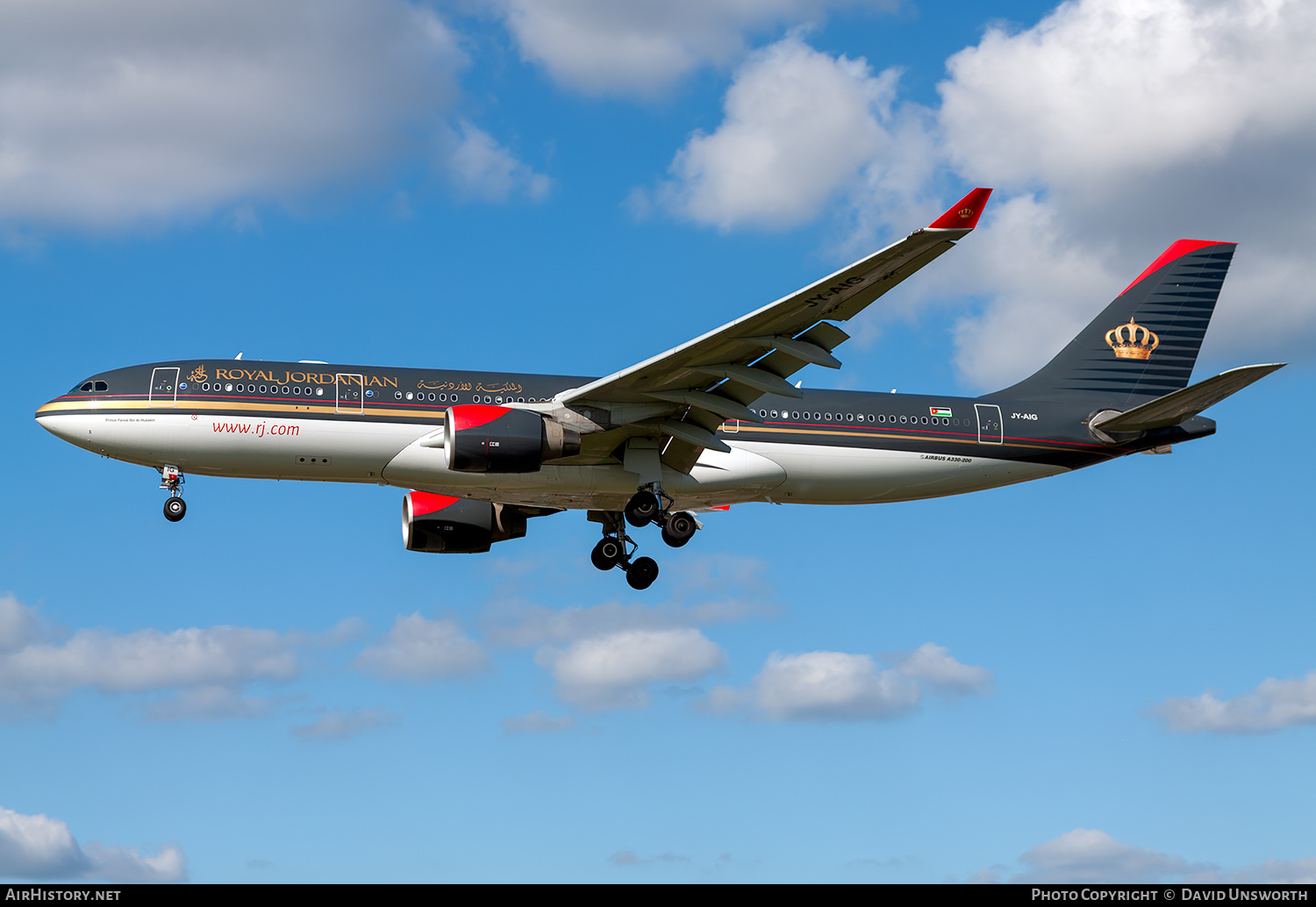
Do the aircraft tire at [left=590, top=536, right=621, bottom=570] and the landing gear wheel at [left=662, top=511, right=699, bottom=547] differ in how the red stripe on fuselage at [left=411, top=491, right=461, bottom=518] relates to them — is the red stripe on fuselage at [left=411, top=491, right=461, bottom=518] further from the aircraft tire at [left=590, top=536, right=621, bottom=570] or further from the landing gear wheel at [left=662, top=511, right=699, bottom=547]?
the landing gear wheel at [left=662, top=511, right=699, bottom=547]

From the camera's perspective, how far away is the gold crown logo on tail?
39312 millimetres

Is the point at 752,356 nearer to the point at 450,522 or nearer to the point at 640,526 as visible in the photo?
the point at 640,526

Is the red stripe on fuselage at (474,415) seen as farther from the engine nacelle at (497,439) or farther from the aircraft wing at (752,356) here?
the aircraft wing at (752,356)

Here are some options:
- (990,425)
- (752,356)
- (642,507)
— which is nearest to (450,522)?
(642,507)

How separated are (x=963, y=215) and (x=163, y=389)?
19310 millimetres

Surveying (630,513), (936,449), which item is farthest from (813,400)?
(630,513)

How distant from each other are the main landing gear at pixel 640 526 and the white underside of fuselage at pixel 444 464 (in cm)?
49

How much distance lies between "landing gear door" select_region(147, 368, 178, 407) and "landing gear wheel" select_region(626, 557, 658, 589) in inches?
491

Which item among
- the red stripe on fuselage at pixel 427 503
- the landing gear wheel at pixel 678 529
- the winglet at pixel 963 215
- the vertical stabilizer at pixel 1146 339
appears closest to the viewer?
the winglet at pixel 963 215

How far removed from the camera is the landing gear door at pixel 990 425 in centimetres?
3575
